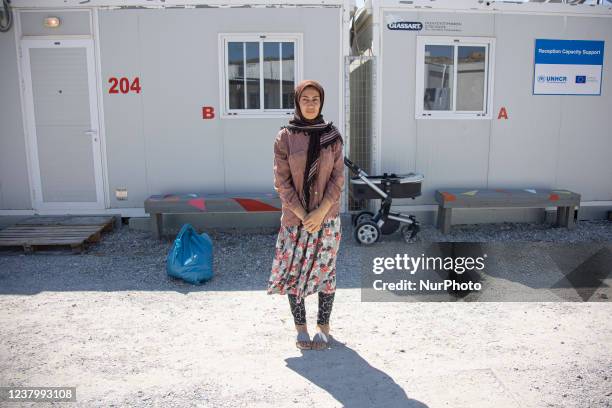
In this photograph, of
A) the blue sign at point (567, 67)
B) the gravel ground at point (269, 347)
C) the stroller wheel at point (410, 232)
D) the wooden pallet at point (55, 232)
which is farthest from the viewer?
the blue sign at point (567, 67)

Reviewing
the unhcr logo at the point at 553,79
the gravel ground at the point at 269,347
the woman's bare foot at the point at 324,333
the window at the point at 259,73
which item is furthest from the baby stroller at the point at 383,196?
the woman's bare foot at the point at 324,333

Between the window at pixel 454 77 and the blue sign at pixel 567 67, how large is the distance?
30.2 inches

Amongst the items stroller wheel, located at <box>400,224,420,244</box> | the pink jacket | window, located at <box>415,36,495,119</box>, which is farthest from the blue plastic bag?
window, located at <box>415,36,495,119</box>

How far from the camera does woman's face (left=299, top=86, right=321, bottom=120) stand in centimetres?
325

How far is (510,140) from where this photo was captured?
7391 mm

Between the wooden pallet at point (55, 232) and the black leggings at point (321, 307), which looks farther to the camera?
the wooden pallet at point (55, 232)

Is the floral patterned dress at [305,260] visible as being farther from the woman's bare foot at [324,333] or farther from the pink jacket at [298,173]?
the woman's bare foot at [324,333]

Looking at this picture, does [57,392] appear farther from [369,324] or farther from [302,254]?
[369,324]

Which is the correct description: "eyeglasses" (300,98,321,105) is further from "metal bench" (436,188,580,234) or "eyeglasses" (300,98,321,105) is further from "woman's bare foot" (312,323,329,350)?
"metal bench" (436,188,580,234)

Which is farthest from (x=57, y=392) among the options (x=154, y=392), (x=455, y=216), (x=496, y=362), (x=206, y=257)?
(x=455, y=216)

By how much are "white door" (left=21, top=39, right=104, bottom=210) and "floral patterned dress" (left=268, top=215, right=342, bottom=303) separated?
4744mm

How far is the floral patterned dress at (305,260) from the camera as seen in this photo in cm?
341

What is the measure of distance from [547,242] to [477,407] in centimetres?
436

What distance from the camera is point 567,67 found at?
24.2 ft
